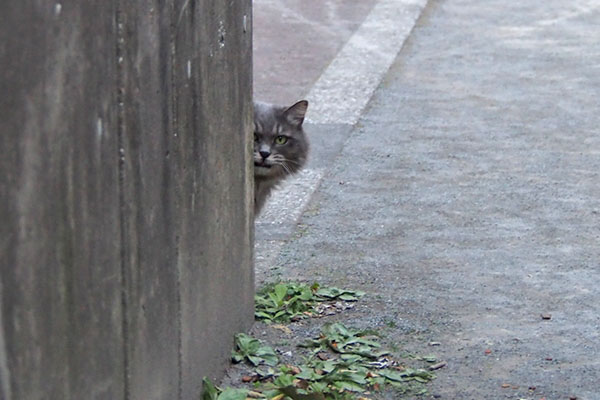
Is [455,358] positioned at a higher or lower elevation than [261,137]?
lower

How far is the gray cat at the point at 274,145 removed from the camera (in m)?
4.95

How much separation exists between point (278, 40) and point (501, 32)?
1886mm

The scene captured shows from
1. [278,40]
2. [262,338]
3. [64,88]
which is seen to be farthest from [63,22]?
[278,40]

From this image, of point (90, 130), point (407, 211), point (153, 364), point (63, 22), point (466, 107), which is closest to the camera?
point (63, 22)

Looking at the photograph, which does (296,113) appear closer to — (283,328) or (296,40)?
(283,328)

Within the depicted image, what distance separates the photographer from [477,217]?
5.28 metres

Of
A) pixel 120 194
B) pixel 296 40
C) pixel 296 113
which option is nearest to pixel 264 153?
pixel 296 113

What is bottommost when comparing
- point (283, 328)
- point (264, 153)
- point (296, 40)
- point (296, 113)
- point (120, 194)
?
point (283, 328)

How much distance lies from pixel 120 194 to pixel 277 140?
2580 millimetres

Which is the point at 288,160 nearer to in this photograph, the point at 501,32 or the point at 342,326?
the point at 342,326

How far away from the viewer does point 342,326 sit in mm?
3951

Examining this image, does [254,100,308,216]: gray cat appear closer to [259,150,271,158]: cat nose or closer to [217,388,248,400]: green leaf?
[259,150,271,158]: cat nose

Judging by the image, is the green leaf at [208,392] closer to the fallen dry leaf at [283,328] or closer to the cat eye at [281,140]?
the fallen dry leaf at [283,328]

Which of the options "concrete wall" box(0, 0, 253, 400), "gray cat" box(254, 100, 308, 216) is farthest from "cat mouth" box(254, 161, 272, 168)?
"concrete wall" box(0, 0, 253, 400)
